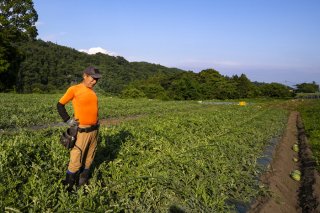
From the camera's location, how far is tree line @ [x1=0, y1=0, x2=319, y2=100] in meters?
42.2

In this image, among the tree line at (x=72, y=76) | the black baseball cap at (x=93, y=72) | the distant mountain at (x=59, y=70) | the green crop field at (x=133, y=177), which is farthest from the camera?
the distant mountain at (x=59, y=70)

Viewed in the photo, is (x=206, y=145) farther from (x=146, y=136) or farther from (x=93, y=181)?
(x=93, y=181)

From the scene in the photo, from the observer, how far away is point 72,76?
81.7 meters

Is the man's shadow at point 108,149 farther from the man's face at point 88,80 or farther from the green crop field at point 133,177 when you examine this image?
the man's face at point 88,80

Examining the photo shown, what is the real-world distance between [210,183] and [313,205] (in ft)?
8.13

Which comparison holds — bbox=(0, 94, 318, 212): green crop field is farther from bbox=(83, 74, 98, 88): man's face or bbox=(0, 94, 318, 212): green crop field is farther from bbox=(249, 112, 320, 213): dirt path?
bbox=(83, 74, 98, 88): man's face

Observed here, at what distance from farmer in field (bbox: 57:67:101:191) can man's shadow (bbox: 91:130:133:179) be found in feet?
3.96

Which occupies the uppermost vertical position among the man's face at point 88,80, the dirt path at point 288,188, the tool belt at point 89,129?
the man's face at point 88,80

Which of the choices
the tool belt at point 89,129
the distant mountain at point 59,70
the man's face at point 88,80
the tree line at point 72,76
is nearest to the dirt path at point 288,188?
the tool belt at point 89,129

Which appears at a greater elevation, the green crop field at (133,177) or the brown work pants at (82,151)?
the brown work pants at (82,151)

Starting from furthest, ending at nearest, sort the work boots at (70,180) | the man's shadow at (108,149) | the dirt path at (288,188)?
the man's shadow at (108,149) < the dirt path at (288,188) < the work boots at (70,180)

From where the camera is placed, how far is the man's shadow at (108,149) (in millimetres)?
7441

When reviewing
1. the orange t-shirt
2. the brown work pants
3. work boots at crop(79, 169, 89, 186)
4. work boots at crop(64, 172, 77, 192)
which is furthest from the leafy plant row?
the orange t-shirt

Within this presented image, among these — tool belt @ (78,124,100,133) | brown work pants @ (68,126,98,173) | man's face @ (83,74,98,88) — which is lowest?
brown work pants @ (68,126,98,173)
